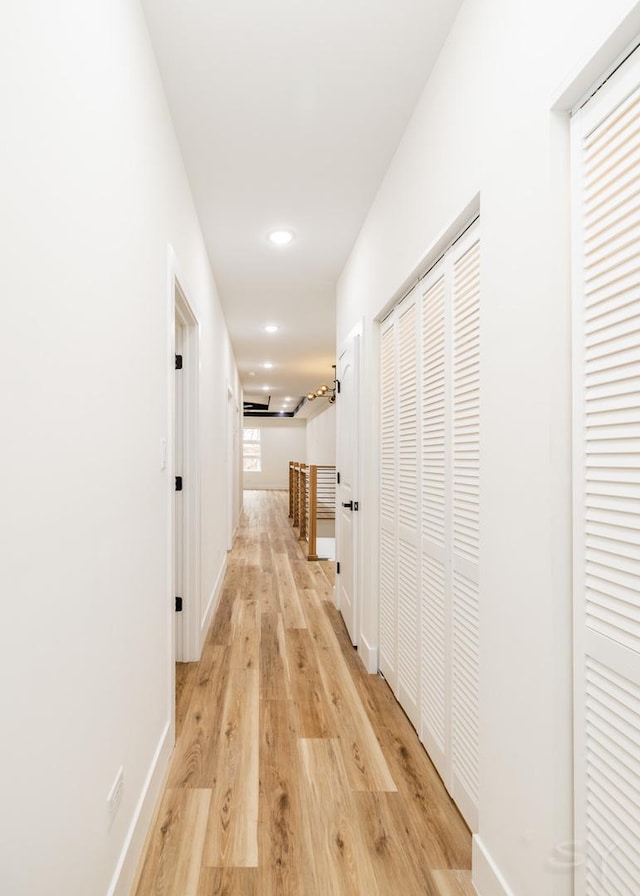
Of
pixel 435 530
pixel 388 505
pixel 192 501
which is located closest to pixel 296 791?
pixel 435 530

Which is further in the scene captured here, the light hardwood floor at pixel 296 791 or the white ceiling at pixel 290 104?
the white ceiling at pixel 290 104

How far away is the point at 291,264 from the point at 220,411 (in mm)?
1726

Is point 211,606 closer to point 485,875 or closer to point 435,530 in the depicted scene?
point 435,530

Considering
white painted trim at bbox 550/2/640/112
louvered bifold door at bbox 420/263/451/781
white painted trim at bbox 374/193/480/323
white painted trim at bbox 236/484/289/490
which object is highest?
white painted trim at bbox 374/193/480/323

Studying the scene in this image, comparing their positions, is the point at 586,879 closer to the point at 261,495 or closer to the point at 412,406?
the point at 412,406

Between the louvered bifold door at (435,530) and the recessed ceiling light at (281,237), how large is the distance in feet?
5.16

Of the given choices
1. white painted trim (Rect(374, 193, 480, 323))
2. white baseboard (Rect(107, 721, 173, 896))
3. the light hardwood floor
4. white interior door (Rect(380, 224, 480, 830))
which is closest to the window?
the light hardwood floor

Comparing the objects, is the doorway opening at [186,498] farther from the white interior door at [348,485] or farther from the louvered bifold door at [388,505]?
the louvered bifold door at [388,505]

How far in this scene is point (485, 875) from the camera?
143 centimetres

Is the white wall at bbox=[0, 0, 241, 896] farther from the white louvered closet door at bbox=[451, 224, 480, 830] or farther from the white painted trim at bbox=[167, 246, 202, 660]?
the white painted trim at bbox=[167, 246, 202, 660]

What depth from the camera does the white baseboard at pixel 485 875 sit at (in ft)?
4.42

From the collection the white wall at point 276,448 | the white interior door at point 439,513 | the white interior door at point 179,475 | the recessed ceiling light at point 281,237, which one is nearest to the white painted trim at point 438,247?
the white interior door at point 439,513

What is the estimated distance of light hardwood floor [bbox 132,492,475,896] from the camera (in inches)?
59.6

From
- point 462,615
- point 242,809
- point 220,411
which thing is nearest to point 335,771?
point 242,809
